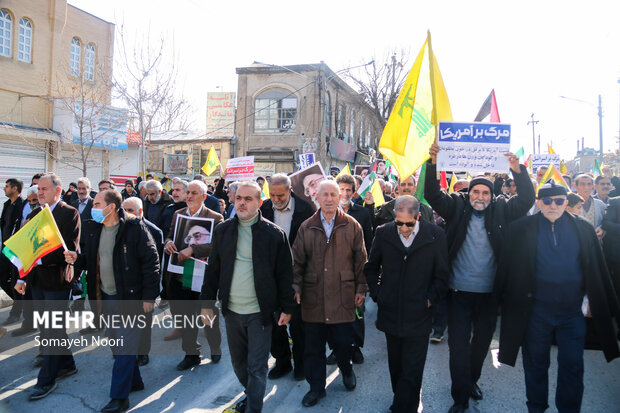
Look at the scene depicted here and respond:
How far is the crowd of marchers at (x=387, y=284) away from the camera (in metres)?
A: 3.59

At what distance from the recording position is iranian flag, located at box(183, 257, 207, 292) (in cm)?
505

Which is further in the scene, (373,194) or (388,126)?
(373,194)

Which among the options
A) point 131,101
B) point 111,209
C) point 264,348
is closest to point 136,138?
point 131,101

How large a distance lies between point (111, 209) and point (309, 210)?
2054mm

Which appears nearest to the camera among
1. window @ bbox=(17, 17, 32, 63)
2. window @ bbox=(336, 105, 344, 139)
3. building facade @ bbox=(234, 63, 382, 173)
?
window @ bbox=(17, 17, 32, 63)

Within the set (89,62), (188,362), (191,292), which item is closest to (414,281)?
(188,362)

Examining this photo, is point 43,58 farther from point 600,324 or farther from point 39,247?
point 600,324

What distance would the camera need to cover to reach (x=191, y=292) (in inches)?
208

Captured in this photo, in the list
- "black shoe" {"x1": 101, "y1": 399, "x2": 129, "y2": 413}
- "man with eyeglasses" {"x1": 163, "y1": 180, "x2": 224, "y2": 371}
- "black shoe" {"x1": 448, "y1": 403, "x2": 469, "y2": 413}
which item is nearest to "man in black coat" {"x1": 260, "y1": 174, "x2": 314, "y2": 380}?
"man with eyeglasses" {"x1": 163, "y1": 180, "x2": 224, "y2": 371}

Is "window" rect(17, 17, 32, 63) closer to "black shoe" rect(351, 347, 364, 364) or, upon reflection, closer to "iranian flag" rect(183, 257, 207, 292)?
"iranian flag" rect(183, 257, 207, 292)

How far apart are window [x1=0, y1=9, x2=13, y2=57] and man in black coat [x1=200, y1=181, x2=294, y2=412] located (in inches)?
769

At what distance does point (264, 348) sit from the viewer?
3664 millimetres

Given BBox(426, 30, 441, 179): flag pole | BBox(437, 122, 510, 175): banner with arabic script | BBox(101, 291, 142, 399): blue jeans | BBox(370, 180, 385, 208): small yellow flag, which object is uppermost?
BBox(426, 30, 441, 179): flag pole

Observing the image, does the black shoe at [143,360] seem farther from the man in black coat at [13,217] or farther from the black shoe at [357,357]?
the man in black coat at [13,217]
